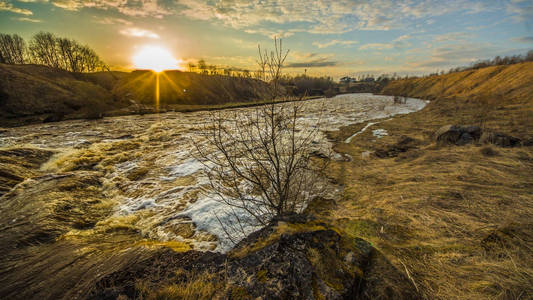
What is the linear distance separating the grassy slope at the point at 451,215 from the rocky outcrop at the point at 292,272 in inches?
24.5

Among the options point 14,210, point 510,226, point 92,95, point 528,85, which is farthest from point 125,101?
point 528,85

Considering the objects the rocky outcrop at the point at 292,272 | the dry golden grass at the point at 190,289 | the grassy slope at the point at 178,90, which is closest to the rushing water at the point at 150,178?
the rocky outcrop at the point at 292,272

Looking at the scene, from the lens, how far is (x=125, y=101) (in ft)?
126

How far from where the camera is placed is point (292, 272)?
194 centimetres

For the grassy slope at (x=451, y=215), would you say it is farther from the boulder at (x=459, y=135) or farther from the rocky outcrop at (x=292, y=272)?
the boulder at (x=459, y=135)

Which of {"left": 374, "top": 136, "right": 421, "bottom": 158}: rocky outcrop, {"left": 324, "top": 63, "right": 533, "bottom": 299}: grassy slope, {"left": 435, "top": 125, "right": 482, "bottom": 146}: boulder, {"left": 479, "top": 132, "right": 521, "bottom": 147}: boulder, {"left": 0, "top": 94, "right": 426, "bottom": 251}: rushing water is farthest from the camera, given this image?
{"left": 374, "top": 136, "right": 421, "bottom": 158}: rocky outcrop

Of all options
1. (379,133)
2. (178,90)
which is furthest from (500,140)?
(178,90)

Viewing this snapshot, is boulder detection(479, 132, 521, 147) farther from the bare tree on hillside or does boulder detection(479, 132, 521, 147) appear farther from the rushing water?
the bare tree on hillside

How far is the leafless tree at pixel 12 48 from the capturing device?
53688 millimetres

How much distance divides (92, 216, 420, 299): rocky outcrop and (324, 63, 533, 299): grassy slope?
622mm

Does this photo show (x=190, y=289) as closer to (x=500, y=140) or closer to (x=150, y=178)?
(x=150, y=178)

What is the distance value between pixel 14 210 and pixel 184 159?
6.25 metres

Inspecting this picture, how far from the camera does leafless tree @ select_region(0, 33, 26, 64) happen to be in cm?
5369

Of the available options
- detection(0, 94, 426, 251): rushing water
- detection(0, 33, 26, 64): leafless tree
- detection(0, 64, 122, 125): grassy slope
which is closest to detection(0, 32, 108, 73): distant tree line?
detection(0, 33, 26, 64): leafless tree
